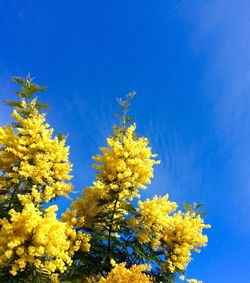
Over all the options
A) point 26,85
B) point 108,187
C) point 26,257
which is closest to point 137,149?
point 108,187

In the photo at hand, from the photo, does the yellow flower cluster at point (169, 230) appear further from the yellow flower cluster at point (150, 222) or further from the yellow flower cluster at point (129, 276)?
the yellow flower cluster at point (129, 276)

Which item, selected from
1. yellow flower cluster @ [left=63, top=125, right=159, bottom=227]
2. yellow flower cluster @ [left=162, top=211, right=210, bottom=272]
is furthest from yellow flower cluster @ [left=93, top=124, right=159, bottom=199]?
yellow flower cluster @ [left=162, top=211, right=210, bottom=272]

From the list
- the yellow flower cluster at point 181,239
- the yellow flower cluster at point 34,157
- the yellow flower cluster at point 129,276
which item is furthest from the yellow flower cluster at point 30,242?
the yellow flower cluster at point 181,239

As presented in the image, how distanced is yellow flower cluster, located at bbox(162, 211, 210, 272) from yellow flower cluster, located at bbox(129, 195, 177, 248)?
0.79m

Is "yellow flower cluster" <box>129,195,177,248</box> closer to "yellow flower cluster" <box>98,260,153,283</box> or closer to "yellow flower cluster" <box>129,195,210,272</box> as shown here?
"yellow flower cluster" <box>129,195,210,272</box>

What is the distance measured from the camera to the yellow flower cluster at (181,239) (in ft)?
68.2

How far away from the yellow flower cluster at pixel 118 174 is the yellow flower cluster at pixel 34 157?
1614 mm

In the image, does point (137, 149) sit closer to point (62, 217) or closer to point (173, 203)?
point (173, 203)

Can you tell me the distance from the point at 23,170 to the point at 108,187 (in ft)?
13.4

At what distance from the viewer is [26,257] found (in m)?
13.7

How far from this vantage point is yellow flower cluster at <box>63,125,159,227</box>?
19.6 meters

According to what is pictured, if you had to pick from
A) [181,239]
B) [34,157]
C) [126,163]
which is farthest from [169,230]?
[34,157]

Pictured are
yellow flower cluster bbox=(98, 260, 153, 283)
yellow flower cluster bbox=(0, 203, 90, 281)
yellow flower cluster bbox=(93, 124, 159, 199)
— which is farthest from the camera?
yellow flower cluster bbox=(93, 124, 159, 199)

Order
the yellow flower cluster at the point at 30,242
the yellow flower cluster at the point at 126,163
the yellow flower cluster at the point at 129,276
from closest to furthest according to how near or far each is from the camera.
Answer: the yellow flower cluster at the point at 129,276 → the yellow flower cluster at the point at 30,242 → the yellow flower cluster at the point at 126,163
